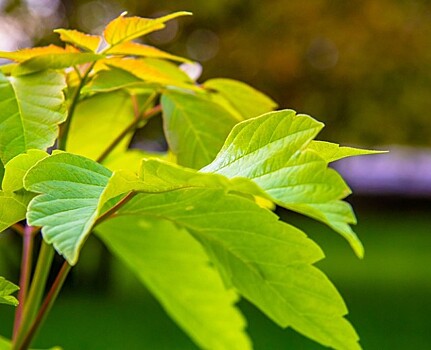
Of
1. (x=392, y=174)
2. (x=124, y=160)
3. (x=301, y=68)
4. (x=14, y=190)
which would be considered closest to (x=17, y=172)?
(x=14, y=190)

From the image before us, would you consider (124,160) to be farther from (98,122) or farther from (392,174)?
(392,174)

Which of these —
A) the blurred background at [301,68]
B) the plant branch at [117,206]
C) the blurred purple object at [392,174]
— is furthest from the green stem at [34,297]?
the blurred purple object at [392,174]

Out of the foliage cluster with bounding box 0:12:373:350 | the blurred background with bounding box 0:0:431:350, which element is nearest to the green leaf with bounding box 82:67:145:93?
the foliage cluster with bounding box 0:12:373:350

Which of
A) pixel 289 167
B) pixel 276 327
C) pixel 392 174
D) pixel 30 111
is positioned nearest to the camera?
pixel 289 167

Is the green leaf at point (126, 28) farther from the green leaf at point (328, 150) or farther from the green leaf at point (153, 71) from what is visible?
the green leaf at point (328, 150)

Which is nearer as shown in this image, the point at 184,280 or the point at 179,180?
the point at 179,180

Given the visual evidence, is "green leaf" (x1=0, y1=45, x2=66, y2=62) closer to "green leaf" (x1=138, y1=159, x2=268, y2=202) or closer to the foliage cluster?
the foliage cluster

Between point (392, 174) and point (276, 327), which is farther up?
point (276, 327)
